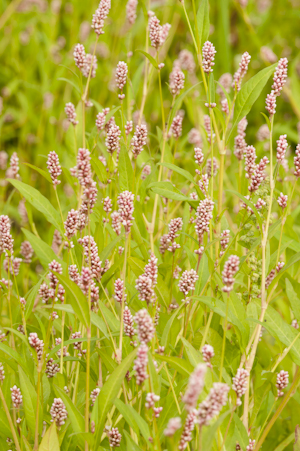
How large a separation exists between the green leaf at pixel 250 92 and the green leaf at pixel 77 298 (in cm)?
60

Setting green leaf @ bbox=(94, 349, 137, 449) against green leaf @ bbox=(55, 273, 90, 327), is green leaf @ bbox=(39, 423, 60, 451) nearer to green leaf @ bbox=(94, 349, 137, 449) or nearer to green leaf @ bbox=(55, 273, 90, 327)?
green leaf @ bbox=(94, 349, 137, 449)

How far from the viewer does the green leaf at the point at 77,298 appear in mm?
1038

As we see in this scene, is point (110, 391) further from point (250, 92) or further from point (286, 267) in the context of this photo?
point (250, 92)

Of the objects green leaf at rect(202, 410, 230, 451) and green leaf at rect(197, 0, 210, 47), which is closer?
green leaf at rect(202, 410, 230, 451)

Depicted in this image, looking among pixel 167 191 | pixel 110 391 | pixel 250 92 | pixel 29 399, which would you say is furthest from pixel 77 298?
pixel 250 92

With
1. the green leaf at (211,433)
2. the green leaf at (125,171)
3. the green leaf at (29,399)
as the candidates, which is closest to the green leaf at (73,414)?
the green leaf at (29,399)

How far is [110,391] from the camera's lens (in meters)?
1.09

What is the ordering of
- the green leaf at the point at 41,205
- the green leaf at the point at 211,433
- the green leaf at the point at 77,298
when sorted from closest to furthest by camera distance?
1. the green leaf at the point at 211,433
2. the green leaf at the point at 77,298
3. the green leaf at the point at 41,205

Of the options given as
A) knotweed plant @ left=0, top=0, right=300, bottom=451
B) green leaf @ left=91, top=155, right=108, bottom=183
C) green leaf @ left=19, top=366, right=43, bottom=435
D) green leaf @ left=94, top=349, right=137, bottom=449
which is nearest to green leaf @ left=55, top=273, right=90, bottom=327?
knotweed plant @ left=0, top=0, right=300, bottom=451

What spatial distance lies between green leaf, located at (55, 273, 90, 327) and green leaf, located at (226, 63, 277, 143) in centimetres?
60

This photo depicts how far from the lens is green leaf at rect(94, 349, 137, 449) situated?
A: 1054 millimetres

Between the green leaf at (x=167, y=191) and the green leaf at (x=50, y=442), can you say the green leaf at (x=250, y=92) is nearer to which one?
the green leaf at (x=167, y=191)

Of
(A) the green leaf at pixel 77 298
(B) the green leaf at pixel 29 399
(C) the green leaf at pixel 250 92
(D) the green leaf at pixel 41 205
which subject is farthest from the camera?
(D) the green leaf at pixel 41 205

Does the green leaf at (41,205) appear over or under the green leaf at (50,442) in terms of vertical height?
over
